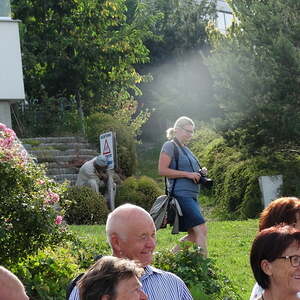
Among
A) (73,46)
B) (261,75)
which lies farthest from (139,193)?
(73,46)

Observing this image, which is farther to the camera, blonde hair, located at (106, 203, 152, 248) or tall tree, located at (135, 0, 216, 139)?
tall tree, located at (135, 0, 216, 139)

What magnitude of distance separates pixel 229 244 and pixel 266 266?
25.6 feet

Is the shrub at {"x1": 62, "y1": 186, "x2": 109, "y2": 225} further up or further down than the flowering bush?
further down

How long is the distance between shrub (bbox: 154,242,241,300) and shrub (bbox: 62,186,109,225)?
25.1ft

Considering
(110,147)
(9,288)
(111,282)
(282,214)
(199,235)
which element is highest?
(9,288)

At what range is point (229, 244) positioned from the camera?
12.4 meters

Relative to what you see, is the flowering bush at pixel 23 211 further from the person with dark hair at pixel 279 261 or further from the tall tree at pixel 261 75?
the tall tree at pixel 261 75

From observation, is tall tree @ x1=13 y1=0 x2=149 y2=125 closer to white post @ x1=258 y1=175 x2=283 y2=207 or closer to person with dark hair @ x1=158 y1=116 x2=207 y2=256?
white post @ x1=258 y1=175 x2=283 y2=207

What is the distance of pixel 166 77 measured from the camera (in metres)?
35.8

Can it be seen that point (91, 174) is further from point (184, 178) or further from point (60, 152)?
point (184, 178)

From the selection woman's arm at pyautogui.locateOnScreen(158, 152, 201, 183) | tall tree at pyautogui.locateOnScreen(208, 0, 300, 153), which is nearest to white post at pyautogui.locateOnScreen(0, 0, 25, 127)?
tall tree at pyautogui.locateOnScreen(208, 0, 300, 153)

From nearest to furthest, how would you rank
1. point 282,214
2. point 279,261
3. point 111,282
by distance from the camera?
point 111,282 → point 279,261 → point 282,214

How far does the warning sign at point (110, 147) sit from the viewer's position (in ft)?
50.4

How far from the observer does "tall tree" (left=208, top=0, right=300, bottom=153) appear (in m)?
19.0
